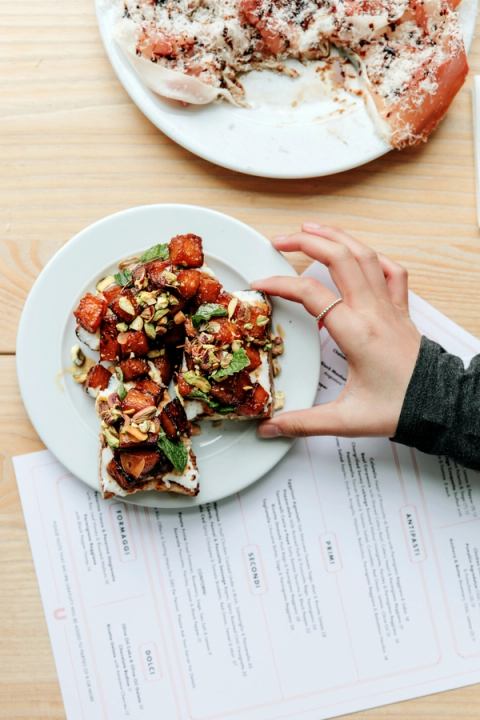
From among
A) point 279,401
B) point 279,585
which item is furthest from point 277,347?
point 279,585

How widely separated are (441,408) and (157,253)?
51 centimetres

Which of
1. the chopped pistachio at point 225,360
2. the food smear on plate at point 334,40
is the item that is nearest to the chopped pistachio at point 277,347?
the chopped pistachio at point 225,360

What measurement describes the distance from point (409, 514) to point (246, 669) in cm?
40

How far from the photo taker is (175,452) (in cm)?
102

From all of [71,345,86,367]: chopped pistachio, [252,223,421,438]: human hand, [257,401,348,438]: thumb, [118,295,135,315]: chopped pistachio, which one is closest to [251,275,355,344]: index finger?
[252,223,421,438]: human hand

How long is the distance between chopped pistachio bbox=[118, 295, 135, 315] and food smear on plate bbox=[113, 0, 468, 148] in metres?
0.36

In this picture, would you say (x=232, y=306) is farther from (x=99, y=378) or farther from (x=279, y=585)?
(x=279, y=585)

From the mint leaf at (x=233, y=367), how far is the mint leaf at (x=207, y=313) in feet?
0.23

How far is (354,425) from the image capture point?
3.49ft

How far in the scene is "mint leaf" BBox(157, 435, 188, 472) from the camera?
3.32 feet

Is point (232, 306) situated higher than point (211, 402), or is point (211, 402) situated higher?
point (232, 306)

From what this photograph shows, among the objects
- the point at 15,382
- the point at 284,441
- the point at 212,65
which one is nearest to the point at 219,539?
the point at 284,441

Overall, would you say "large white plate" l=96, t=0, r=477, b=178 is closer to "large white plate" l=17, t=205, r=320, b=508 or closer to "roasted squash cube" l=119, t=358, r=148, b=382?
"large white plate" l=17, t=205, r=320, b=508

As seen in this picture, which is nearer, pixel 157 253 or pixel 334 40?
pixel 157 253
